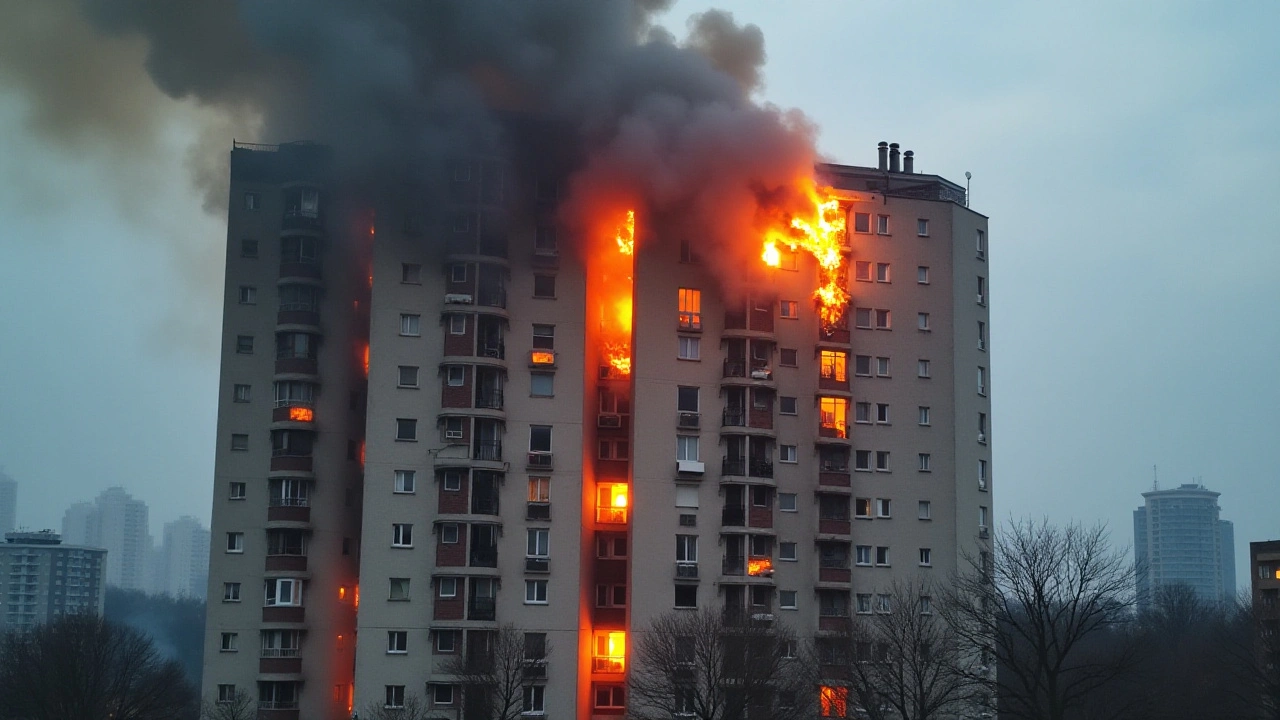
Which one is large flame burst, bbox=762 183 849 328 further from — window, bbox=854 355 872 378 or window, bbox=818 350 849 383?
window, bbox=854 355 872 378

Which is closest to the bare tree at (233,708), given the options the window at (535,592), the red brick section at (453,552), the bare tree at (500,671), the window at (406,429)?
the bare tree at (500,671)

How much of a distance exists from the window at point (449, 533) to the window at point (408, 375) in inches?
323

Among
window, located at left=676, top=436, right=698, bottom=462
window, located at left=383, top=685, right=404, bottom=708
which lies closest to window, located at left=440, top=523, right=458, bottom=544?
window, located at left=383, top=685, right=404, bottom=708

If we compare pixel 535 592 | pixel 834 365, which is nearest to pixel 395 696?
pixel 535 592

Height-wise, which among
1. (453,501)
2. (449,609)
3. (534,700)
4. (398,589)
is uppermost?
(453,501)

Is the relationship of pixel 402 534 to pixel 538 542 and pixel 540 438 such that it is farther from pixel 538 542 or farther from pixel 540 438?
pixel 540 438

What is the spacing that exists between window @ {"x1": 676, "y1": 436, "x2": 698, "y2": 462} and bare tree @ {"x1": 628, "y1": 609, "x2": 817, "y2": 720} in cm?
888

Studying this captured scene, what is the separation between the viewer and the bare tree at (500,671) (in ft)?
257

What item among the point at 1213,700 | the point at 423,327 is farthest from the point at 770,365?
the point at 1213,700

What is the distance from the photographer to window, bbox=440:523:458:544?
81.9m

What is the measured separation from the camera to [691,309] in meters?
86.9

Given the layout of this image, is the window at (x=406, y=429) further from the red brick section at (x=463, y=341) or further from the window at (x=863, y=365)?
the window at (x=863, y=365)

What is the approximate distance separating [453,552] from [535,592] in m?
5.10

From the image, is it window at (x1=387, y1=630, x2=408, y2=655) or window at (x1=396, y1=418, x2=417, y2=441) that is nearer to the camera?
window at (x1=387, y1=630, x2=408, y2=655)
